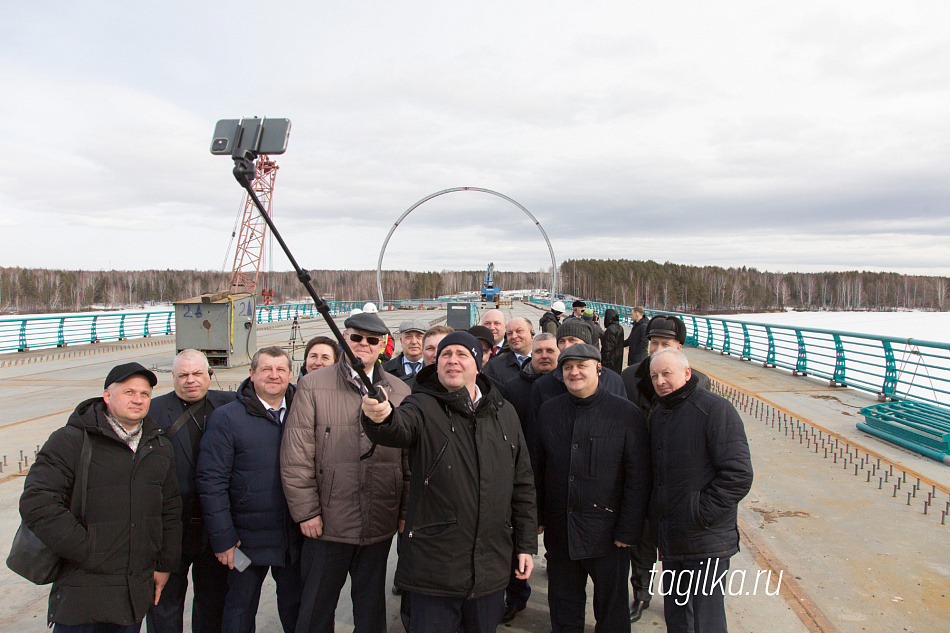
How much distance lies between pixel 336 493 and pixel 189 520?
89 centimetres

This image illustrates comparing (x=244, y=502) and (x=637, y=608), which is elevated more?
(x=244, y=502)

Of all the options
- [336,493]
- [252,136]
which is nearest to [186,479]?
[336,493]

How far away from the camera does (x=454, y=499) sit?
271cm

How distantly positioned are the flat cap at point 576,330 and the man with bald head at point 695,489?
1726 mm

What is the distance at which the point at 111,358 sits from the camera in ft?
60.2

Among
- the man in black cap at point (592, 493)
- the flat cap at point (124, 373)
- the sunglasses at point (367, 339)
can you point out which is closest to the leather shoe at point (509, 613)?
the man in black cap at point (592, 493)

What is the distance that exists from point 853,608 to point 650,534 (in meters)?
1.75

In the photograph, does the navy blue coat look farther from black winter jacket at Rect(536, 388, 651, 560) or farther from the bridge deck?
black winter jacket at Rect(536, 388, 651, 560)

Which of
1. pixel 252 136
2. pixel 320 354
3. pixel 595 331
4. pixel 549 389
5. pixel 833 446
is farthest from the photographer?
pixel 595 331

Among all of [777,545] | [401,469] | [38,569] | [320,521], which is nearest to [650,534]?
[401,469]

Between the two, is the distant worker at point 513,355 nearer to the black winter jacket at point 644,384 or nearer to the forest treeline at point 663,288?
the black winter jacket at point 644,384

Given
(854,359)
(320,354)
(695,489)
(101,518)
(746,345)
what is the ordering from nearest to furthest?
(101,518), (695,489), (320,354), (854,359), (746,345)

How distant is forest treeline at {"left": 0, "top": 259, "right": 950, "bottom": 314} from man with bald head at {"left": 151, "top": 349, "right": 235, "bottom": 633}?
10567 centimetres

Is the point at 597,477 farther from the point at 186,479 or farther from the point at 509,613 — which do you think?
the point at 186,479
